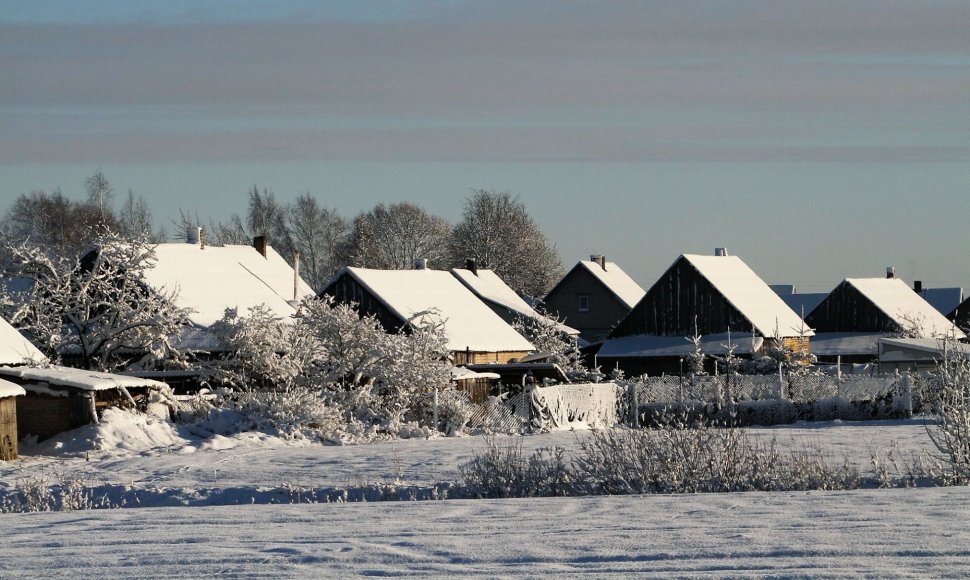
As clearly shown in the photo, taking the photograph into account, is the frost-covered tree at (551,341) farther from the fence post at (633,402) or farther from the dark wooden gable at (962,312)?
the dark wooden gable at (962,312)

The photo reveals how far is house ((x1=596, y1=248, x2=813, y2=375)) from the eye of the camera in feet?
175

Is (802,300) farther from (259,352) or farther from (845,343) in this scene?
(259,352)

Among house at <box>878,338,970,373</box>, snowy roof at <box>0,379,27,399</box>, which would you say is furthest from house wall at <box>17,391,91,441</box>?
house at <box>878,338,970,373</box>

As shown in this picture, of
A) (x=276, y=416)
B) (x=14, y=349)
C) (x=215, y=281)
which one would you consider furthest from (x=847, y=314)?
(x=14, y=349)

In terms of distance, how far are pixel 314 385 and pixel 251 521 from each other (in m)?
19.9

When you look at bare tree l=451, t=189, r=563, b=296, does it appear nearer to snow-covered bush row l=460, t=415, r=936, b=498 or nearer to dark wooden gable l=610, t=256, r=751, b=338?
dark wooden gable l=610, t=256, r=751, b=338

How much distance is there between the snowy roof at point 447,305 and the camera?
147 feet

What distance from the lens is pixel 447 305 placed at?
47.4 meters

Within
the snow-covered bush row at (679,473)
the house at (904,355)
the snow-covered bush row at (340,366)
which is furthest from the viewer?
the house at (904,355)

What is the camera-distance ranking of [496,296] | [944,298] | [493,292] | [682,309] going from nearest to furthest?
[682,309]
[496,296]
[493,292]
[944,298]

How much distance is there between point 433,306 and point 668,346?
12251mm

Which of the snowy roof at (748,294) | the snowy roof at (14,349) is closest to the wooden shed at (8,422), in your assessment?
the snowy roof at (14,349)

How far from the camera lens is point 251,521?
11.6 metres

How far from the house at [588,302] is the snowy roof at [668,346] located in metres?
11.5
